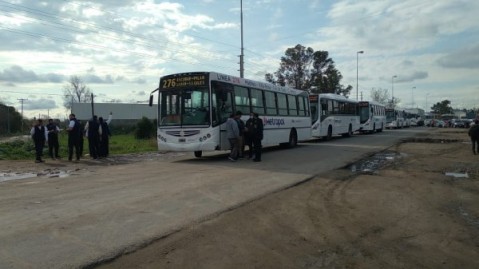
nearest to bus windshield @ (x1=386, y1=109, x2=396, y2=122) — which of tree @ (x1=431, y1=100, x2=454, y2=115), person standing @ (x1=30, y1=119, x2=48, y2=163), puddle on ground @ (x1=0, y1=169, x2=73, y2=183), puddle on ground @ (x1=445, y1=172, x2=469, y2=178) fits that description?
puddle on ground @ (x1=445, y1=172, x2=469, y2=178)

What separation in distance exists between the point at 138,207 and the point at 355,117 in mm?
33111

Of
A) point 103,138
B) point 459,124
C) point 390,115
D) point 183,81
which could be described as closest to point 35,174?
point 103,138

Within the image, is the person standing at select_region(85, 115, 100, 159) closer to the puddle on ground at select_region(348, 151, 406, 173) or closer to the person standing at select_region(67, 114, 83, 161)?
the person standing at select_region(67, 114, 83, 161)

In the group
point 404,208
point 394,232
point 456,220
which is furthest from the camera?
point 404,208

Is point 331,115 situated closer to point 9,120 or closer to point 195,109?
point 195,109

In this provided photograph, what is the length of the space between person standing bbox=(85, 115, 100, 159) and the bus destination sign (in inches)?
133

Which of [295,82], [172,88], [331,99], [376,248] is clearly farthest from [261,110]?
[295,82]

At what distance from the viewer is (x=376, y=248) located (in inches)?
253

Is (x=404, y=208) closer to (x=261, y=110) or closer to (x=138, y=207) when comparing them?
(x=138, y=207)

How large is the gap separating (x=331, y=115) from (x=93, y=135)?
18337mm

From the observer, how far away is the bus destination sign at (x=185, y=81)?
17.4 meters

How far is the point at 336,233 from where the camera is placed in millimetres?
7121

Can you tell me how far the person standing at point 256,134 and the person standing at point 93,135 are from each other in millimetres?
6313

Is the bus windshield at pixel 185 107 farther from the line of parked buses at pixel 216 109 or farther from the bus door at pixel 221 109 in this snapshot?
the bus door at pixel 221 109
